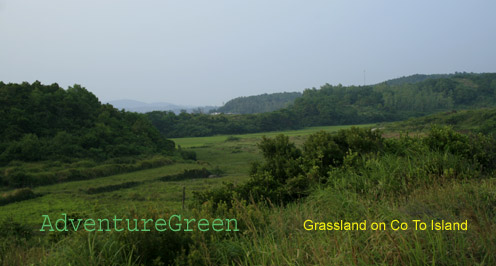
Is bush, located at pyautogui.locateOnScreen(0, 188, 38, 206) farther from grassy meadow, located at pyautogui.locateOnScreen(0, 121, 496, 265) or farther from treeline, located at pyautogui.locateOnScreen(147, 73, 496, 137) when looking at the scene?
treeline, located at pyautogui.locateOnScreen(147, 73, 496, 137)

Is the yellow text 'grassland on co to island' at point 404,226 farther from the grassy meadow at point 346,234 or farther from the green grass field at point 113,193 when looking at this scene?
the green grass field at point 113,193

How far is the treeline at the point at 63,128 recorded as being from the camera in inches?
1419

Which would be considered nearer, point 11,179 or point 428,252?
point 428,252

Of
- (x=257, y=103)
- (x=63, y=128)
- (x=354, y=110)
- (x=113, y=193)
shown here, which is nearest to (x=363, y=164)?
(x=113, y=193)

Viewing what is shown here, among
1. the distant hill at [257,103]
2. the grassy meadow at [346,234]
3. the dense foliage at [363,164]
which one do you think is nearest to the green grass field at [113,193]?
the dense foliage at [363,164]

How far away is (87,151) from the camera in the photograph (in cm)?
3916

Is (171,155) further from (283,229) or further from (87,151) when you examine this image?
(283,229)

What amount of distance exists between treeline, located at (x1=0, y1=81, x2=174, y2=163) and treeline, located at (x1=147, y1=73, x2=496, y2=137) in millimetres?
29657

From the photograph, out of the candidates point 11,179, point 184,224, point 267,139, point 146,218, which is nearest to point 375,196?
point 184,224

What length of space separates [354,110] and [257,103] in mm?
75224

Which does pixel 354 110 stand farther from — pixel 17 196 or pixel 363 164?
pixel 363 164

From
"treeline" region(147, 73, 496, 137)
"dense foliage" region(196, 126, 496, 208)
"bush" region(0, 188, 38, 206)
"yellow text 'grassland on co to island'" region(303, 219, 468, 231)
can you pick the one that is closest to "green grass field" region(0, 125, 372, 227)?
"bush" region(0, 188, 38, 206)

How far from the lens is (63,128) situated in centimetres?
4162

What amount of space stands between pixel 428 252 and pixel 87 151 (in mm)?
41179
